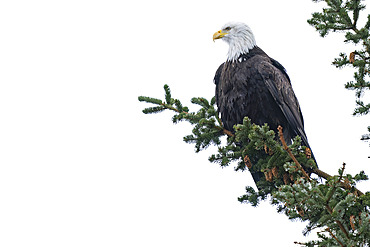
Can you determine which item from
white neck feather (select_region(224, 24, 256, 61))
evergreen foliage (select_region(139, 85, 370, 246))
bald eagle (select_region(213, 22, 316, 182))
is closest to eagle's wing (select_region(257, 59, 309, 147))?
bald eagle (select_region(213, 22, 316, 182))

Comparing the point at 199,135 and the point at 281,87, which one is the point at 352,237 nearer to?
the point at 199,135

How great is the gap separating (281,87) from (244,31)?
46.8 inches

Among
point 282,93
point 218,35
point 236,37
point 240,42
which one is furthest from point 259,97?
point 218,35

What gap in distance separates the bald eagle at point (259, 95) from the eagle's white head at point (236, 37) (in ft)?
0.59

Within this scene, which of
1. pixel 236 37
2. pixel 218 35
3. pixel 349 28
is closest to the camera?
pixel 349 28

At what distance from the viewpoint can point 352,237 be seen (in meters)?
3.29

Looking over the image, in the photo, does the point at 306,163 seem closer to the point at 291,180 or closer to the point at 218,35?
the point at 291,180

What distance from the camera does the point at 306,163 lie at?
4.51 metres

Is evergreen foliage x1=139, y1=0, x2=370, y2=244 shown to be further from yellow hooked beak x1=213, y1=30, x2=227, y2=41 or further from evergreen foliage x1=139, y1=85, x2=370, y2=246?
yellow hooked beak x1=213, y1=30, x2=227, y2=41

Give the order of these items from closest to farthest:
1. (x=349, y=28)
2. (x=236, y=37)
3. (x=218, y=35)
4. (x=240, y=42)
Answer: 1. (x=349, y=28)
2. (x=240, y=42)
3. (x=236, y=37)
4. (x=218, y=35)

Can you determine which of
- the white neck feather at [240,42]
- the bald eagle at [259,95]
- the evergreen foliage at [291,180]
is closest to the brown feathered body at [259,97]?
the bald eagle at [259,95]

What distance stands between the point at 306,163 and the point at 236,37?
→ 2802 millimetres

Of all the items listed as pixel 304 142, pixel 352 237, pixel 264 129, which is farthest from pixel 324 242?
pixel 304 142

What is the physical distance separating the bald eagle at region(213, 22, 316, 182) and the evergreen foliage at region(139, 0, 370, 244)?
29.0 inches
